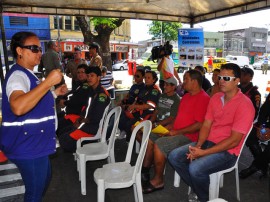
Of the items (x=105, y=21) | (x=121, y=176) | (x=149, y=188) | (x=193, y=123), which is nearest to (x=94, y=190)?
→ (x=149, y=188)

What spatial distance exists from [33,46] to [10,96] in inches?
16.8

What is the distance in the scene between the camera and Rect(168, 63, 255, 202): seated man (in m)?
2.62

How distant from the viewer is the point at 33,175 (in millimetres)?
1916

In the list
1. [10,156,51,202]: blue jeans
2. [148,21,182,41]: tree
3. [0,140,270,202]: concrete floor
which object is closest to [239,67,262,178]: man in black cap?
[0,140,270,202]: concrete floor

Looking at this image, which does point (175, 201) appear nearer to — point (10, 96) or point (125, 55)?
point (10, 96)

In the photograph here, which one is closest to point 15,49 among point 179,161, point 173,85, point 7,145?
point 7,145

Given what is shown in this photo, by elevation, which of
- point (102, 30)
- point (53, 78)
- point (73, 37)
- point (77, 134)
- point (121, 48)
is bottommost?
point (77, 134)

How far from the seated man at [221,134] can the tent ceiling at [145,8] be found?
294 centimetres

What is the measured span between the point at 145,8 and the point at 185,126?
12.4 ft

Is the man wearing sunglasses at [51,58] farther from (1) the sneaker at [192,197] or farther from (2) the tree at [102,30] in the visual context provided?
(1) the sneaker at [192,197]

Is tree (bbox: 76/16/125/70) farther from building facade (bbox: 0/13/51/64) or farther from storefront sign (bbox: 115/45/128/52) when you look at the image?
storefront sign (bbox: 115/45/128/52)

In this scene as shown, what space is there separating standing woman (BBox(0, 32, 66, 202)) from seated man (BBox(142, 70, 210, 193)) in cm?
161

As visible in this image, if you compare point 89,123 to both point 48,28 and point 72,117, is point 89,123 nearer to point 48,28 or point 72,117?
point 72,117

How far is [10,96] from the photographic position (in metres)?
1.69
